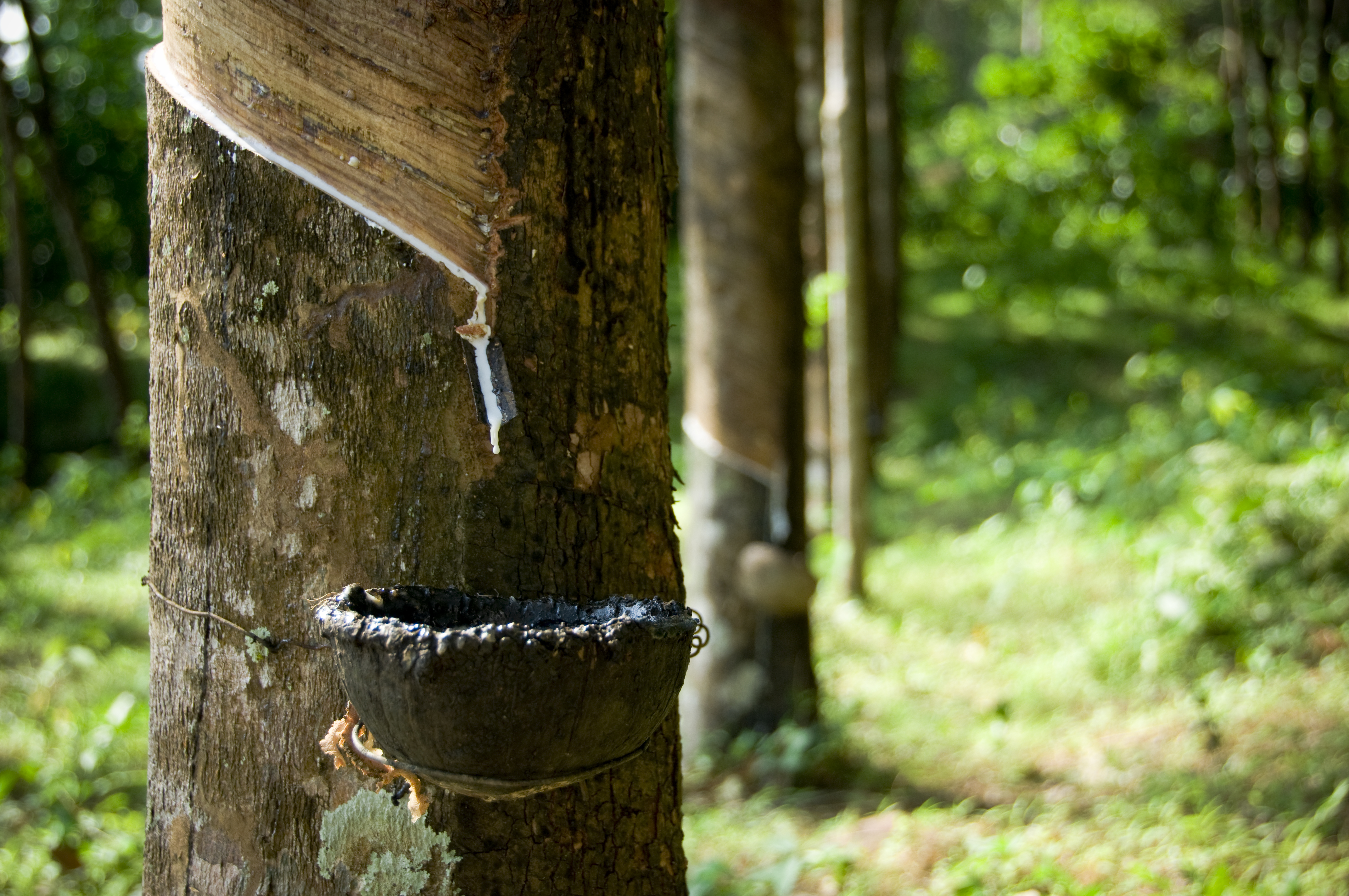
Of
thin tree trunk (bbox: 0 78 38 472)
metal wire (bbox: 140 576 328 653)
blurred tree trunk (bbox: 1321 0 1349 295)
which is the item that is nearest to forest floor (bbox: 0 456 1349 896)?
metal wire (bbox: 140 576 328 653)

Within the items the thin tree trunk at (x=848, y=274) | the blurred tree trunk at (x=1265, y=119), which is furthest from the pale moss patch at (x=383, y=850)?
the blurred tree trunk at (x=1265, y=119)

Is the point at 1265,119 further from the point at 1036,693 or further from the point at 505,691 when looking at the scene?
the point at 505,691

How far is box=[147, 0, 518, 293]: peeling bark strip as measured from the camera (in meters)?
1.16

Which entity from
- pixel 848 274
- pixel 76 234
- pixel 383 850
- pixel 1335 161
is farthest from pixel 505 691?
pixel 1335 161

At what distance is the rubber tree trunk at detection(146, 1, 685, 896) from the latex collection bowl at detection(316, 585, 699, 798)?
0.17 m

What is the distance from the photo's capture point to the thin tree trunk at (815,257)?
6676 mm

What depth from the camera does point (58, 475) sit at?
10.1 m

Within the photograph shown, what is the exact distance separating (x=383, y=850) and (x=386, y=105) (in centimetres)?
83

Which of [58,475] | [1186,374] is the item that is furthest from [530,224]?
[58,475]

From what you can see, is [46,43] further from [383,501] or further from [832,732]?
[383,501]

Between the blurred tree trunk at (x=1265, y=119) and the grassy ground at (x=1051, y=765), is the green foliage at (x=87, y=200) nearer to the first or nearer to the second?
the grassy ground at (x=1051, y=765)

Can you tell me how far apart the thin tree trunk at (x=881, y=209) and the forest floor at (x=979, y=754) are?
3616 mm

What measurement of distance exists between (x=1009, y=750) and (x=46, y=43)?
12.9 m

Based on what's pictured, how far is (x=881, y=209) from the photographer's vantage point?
9672 millimetres
